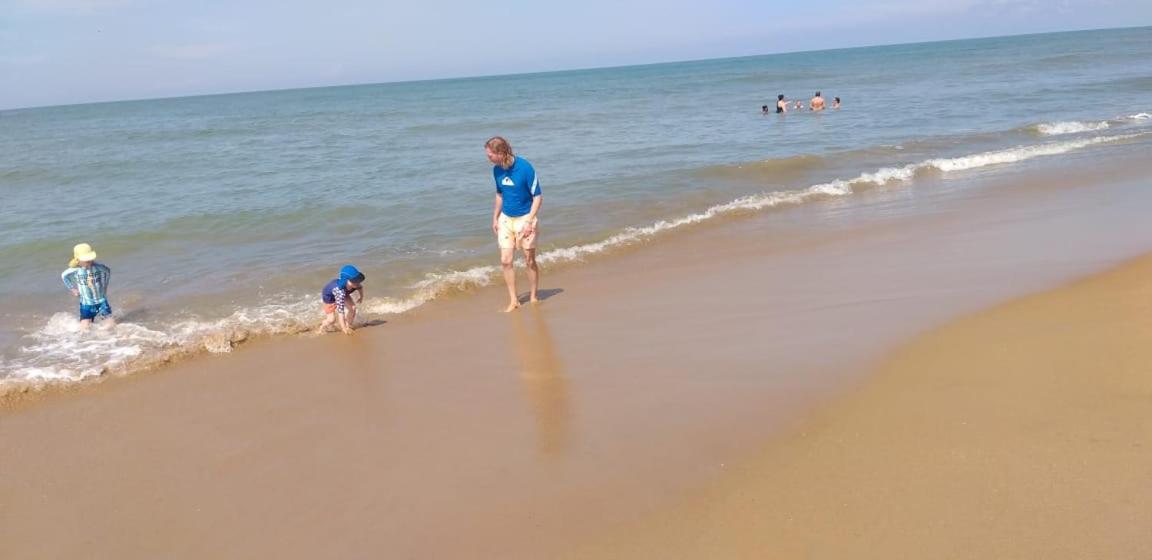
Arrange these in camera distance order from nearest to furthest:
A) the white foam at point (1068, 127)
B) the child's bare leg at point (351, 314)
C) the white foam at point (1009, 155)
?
the child's bare leg at point (351, 314) < the white foam at point (1009, 155) < the white foam at point (1068, 127)

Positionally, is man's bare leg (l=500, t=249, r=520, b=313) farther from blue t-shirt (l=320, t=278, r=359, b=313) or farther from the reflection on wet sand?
blue t-shirt (l=320, t=278, r=359, b=313)

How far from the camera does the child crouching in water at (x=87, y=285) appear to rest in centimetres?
727

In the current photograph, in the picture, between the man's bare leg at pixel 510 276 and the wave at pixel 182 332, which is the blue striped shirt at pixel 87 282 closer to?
the wave at pixel 182 332

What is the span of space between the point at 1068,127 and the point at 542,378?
17472 millimetres

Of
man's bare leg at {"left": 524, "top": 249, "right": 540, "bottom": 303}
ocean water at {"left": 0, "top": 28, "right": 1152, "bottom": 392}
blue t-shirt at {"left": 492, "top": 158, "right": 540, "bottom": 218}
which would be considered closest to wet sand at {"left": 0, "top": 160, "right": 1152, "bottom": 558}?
man's bare leg at {"left": 524, "top": 249, "right": 540, "bottom": 303}

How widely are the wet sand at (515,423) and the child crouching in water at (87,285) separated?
186 centimetres

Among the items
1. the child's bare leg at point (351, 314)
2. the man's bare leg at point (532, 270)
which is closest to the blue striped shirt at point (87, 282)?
the child's bare leg at point (351, 314)

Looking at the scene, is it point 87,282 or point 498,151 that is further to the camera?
point 87,282

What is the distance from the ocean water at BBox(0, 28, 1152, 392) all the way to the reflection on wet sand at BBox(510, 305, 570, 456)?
155 centimetres

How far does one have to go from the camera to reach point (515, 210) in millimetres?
7043

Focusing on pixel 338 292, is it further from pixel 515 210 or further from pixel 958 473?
pixel 958 473

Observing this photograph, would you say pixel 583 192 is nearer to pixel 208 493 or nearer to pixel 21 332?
pixel 21 332

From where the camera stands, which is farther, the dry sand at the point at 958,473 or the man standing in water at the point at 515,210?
the man standing in water at the point at 515,210

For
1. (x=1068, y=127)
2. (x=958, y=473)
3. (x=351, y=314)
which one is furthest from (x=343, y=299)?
(x=1068, y=127)
